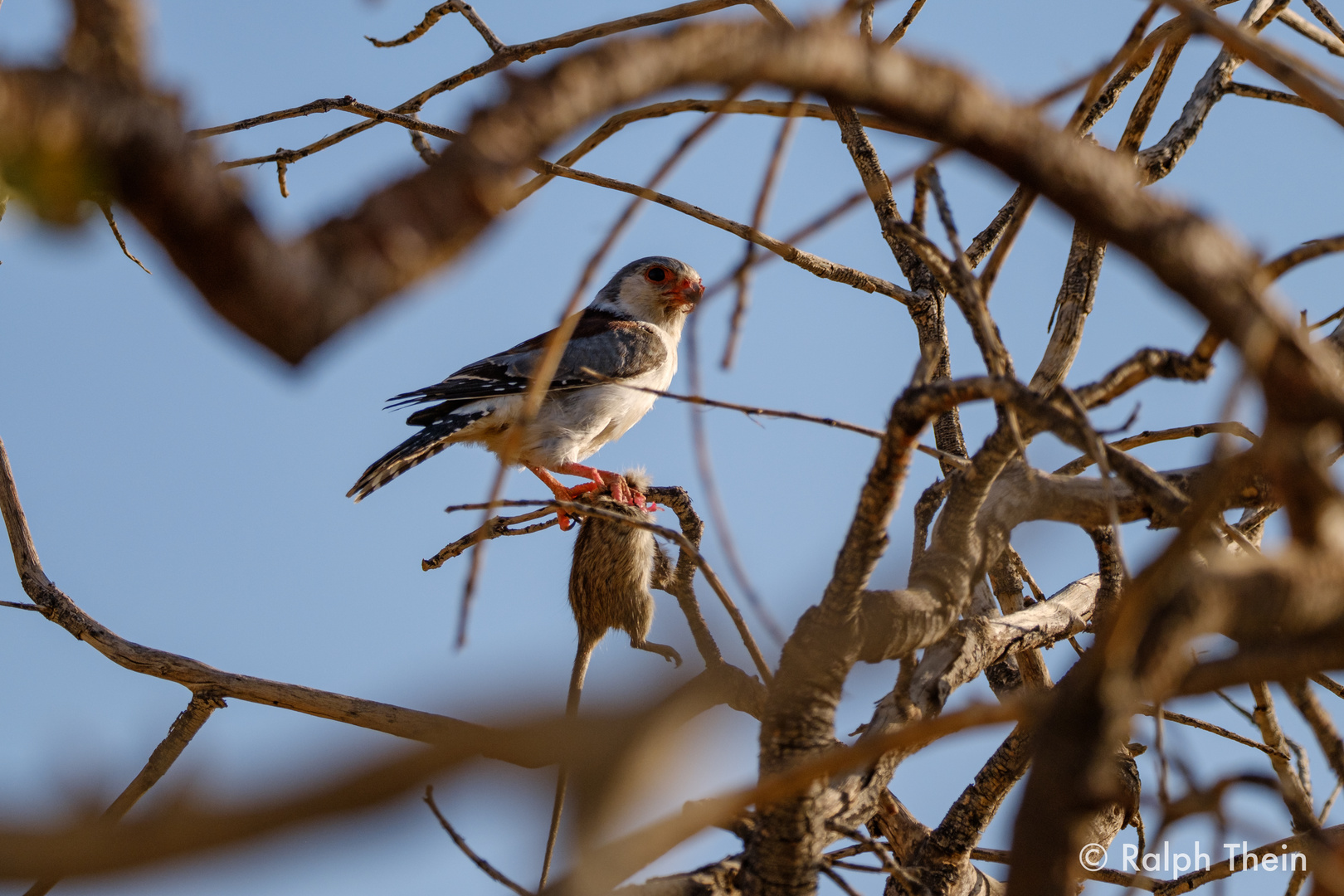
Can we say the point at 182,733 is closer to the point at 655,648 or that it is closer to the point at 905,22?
the point at 655,648

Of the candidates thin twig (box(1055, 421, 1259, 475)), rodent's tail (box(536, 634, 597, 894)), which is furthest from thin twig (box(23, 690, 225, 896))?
thin twig (box(1055, 421, 1259, 475))

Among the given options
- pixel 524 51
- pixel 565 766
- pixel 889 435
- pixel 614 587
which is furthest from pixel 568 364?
pixel 565 766

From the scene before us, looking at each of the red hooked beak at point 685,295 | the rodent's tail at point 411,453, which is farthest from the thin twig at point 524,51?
the red hooked beak at point 685,295

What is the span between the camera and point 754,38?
3.78 ft

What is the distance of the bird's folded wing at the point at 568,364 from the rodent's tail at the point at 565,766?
6.79ft

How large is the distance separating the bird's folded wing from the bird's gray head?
9.3 inches

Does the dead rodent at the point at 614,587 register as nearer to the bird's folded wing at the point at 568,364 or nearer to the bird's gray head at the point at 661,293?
the bird's folded wing at the point at 568,364

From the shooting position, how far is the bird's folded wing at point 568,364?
6758 mm

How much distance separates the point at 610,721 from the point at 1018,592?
10.1ft

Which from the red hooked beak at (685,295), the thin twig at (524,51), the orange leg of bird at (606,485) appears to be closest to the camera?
the thin twig at (524,51)

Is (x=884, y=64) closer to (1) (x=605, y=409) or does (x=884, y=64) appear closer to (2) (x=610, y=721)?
(2) (x=610, y=721)

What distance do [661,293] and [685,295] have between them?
0.63 feet

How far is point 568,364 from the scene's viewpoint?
281 inches

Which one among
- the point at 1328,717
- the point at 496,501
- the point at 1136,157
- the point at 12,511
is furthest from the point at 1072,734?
the point at 12,511
